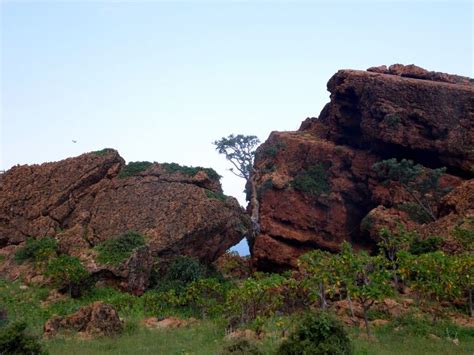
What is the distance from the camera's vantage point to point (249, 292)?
15172 millimetres

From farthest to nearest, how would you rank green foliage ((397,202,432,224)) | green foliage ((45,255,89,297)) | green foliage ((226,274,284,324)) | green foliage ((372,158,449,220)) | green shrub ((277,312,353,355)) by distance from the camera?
green foliage ((372,158,449,220)) < green foliage ((397,202,432,224)) < green foliage ((45,255,89,297)) < green foliage ((226,274,284,324)) < green shrub ((277,312,353,355))

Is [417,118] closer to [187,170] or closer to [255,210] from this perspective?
[255,210]

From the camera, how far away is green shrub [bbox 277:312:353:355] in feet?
28.9

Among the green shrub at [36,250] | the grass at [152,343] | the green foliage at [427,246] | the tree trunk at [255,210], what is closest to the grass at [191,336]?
the grass at [152,343]

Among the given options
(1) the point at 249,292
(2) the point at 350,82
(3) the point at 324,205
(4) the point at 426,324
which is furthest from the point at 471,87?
(1) the point at 249,292

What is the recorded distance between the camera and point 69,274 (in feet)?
62.0

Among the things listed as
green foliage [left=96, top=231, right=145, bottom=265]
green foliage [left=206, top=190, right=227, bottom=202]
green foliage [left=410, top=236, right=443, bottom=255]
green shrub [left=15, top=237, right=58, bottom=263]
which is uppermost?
green foliage [left=206, top=190, right=227, bottom=202]

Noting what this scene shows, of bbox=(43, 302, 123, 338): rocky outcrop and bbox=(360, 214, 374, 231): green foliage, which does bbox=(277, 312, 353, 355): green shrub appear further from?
bbox=(360, 214, 374, 231): green foliage

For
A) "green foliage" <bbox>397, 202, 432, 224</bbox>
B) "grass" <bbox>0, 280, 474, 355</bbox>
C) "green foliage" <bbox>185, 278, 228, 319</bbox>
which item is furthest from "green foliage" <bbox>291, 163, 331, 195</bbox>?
"grass" <bbox>0, 280, 474, 355</bbox>

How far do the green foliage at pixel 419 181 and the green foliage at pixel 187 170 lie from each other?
38.5 feet

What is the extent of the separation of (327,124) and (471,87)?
36.6ft

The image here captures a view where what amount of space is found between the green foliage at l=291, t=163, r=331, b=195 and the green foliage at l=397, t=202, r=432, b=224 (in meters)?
5.80

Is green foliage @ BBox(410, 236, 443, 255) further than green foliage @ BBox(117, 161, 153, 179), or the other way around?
green foliage @ BBox(117, 161, 153, 179)

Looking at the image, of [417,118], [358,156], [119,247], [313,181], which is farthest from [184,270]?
[417,118]
